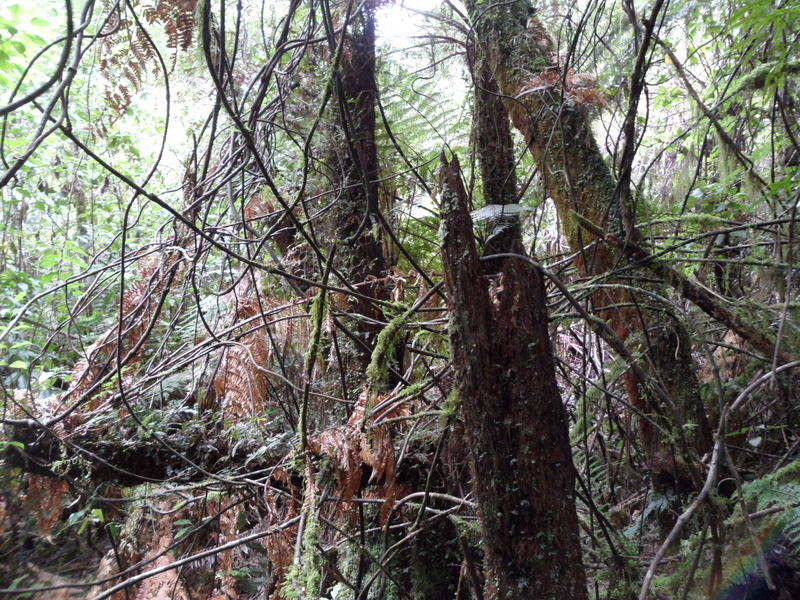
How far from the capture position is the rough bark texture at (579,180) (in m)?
2.35

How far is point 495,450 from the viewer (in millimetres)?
1312

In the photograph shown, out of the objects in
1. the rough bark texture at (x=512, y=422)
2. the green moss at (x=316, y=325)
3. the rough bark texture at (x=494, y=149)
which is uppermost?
the rough bark texture at (x=494, y=149)

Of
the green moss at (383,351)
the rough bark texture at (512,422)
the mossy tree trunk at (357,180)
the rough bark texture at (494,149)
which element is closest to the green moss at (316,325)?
the green moss at (383,351)

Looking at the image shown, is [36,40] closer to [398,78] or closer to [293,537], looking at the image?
[398,78]

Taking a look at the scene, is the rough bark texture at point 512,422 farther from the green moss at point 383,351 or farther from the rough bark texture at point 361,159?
the rough bark texture at point 361,159

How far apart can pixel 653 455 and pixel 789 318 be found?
0.80 metres

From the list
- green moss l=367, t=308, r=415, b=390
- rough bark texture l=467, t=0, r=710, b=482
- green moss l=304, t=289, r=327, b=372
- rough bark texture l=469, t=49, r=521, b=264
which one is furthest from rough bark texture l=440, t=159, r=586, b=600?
rough bark texture l=469, t=49, r=521, b=264

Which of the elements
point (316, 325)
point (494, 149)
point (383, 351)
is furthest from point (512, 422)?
point (494, 149)

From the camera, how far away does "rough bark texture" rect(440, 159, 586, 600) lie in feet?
4.11

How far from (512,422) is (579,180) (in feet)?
6.00

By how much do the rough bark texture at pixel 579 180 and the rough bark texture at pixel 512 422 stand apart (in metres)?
0.90

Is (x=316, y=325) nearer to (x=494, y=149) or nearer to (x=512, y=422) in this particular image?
(x=512, y=422)

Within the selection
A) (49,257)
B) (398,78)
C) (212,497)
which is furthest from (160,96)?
(212,497)

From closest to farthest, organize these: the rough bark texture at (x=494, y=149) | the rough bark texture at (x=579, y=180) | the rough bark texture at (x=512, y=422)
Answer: the rough bark texture at (x=512, y=422) < the rough bark texture at (x=579, y=180) < the rough bark texture at (x=494, y=149)
